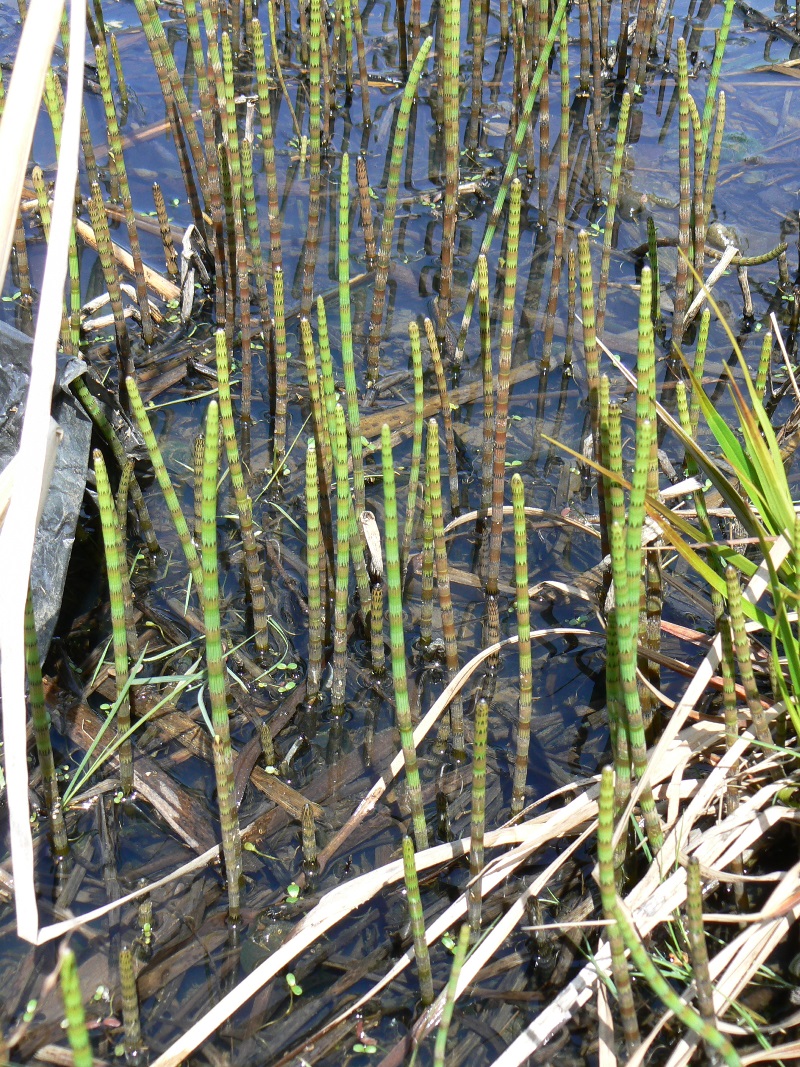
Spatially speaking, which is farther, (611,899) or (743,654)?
(743,654)

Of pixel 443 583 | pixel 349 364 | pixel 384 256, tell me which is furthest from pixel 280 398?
pixel 443 583

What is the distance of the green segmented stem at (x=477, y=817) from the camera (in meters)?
1.48

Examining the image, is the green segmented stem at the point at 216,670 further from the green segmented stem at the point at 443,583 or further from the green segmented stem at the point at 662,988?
the green segmented stem at the point at 662,988

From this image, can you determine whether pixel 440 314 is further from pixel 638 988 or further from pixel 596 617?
pixel 638 988

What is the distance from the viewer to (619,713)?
162cm

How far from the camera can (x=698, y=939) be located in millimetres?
1269

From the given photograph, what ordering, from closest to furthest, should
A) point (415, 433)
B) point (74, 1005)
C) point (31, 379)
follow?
point (74, 1005)
point (31, 379)
point (415, 433)

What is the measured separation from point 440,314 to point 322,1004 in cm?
214

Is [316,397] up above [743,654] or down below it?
above

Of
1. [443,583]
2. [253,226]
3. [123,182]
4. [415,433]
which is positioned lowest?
[443,583]

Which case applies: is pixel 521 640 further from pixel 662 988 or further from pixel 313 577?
pixel 662 988

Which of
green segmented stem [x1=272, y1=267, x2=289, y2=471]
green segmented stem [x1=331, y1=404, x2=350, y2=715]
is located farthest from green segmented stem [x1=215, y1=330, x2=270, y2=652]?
green segmented stem [x1=272, y1=267, x2=289, y2=471]

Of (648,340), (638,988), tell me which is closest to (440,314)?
(648,340)

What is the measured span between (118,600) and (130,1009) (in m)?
0.67
